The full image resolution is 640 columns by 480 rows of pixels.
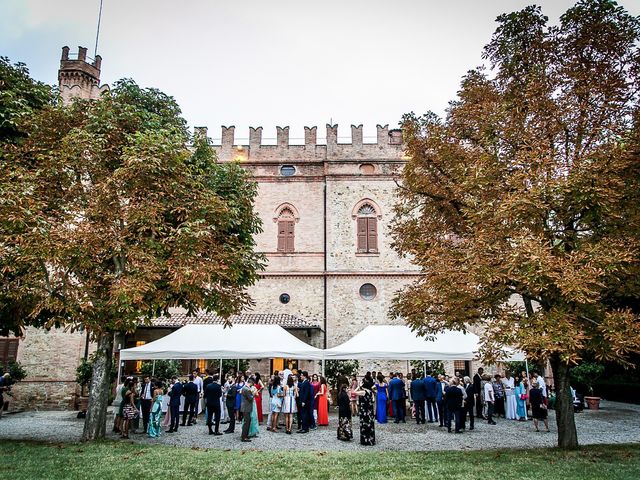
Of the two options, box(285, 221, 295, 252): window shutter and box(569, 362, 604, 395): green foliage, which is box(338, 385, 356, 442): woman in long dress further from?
box(569, 362, 604, 395): green foliage

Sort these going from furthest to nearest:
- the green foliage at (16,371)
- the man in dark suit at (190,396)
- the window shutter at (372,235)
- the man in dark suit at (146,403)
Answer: the window shutter at (372,235) → the green foliage at (16,371) → the man in dark suit at (190,396) → the man in dark suit at (146,403)

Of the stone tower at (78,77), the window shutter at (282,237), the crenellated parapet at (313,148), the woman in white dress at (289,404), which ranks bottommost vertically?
the woman in white dress at (289,404)

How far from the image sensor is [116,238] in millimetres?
9734

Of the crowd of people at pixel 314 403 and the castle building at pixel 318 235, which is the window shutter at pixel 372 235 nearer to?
the castle building at pixel 318 235

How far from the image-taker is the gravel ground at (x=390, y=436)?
430 inches

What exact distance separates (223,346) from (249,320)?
20.7 feet

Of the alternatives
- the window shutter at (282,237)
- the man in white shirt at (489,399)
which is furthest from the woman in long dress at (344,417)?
the window shutter at (282,237)

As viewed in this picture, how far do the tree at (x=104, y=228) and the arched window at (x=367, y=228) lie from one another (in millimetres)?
12997

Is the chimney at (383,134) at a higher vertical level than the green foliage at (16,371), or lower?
higher

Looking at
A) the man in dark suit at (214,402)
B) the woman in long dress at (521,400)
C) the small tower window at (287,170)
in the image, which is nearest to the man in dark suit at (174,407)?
the man in dark suit at (214,402)

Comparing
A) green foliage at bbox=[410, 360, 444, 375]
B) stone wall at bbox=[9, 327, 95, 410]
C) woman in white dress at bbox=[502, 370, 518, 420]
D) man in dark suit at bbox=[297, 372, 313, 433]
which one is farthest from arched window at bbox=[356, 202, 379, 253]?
stone wall at bbox=[9, 327, 95, 410]

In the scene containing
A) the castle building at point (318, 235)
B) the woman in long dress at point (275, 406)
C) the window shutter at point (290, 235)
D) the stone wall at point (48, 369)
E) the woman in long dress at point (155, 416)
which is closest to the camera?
the woman in long dress at point (155, 416)

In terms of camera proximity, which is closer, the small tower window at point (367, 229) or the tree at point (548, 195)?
the tree at point (548, 195)

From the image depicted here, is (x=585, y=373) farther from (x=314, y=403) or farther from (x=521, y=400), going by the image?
(x=314, y=403)
